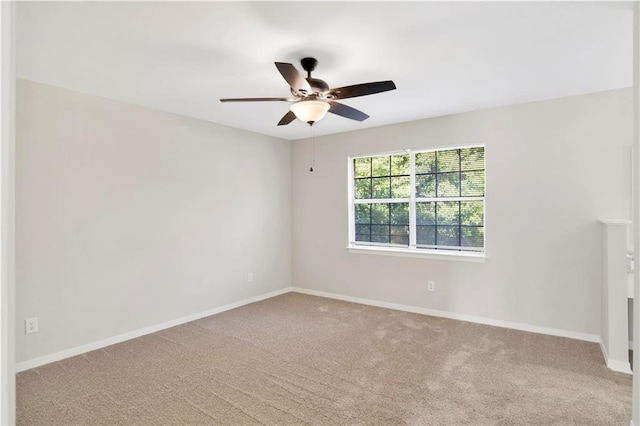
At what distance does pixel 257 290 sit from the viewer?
16.5ft

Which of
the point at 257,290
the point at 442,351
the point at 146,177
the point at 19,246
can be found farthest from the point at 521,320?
the point at 19,246

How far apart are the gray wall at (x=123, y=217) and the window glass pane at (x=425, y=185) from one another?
226cm

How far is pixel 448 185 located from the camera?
4.30m

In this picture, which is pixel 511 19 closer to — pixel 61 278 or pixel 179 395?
pixel 179 395

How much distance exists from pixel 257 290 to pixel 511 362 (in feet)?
10.8

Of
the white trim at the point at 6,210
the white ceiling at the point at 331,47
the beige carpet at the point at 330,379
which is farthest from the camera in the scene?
the beige carpet at the point at 330,379

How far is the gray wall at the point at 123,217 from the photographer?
2.97 m

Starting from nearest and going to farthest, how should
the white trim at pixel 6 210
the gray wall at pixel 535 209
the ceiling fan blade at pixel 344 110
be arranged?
the white trim at pixel 6 210 < the ceiling fan blade at pixel 344 110 < the gray wall at pixel 535 209

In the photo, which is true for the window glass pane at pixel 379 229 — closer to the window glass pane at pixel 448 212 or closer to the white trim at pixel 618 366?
the window glass pane at pixel 448 212

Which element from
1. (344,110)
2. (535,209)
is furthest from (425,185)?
(344,110)

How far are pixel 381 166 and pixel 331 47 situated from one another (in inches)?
103

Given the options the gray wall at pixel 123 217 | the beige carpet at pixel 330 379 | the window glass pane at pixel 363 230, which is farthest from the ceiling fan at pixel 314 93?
the window glass pane at pixel 363 230

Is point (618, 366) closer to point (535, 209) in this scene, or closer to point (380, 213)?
point (535, 209)

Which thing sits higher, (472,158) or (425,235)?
(472,158)
